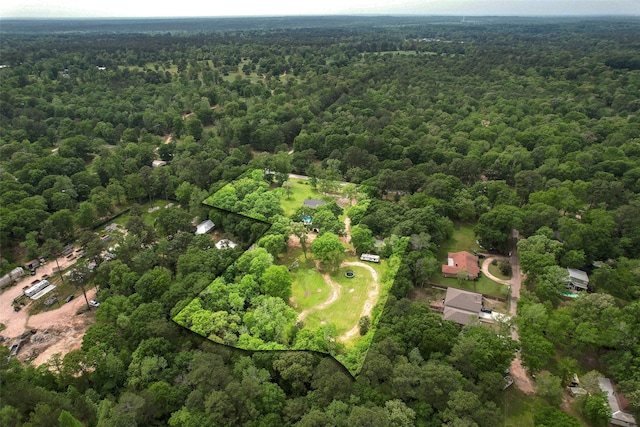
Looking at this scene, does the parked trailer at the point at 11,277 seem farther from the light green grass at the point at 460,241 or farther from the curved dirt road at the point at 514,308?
the curved dirt road at the point at 514,308

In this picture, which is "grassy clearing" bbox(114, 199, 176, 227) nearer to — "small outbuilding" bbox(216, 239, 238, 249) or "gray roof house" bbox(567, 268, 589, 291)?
"small outbuilding" bbox(216, 239, 238, 249)

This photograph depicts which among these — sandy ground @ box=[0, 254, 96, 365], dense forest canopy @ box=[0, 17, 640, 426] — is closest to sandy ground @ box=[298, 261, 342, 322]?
dense forest canopy @ box=[0, 17, 640, 426]

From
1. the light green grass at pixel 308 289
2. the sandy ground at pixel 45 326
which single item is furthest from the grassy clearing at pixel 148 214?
the light green grass at pixel 308 289

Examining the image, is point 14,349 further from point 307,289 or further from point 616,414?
point 616,414

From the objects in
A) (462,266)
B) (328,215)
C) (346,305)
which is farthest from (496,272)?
(328,215)

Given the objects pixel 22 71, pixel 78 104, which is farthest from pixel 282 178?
pixel 22 71

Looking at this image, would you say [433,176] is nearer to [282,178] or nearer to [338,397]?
[282,178]
